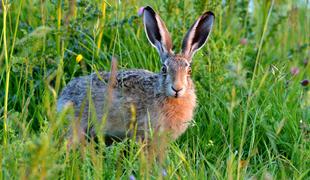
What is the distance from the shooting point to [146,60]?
6.30 metres

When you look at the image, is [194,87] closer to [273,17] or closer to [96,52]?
[96,52]

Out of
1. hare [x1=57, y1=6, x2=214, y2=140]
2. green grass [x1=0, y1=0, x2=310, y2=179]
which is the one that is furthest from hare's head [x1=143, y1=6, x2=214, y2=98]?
green grass [x1=0, y1=0, x2=310, y2=179]

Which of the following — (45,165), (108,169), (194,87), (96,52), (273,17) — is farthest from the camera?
(273,17)

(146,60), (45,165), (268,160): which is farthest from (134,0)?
(45,165)

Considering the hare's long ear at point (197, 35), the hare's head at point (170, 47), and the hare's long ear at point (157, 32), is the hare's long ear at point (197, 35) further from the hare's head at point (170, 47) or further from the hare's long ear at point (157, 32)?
the hare's long ear at point (157, 32)

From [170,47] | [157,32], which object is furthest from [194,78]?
[157,32]

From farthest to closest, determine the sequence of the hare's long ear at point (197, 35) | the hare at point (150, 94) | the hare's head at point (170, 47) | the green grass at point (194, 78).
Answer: the hare's long ear at point (197, 35), the hare at point (150, 94), the hare's head at point (170, 47), the green grass at point (194, 78)

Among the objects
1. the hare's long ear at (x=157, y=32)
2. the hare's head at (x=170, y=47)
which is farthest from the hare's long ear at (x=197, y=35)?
the hare's long ear at (x=157, y=32)

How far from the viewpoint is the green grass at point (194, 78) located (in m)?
4.41

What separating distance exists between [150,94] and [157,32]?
1.54ft

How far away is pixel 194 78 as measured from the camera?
598cm

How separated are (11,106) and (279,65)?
2164 millimetres

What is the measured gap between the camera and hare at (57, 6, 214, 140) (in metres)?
5.43

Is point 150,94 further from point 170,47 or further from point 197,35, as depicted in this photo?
point 197,35
